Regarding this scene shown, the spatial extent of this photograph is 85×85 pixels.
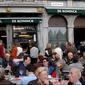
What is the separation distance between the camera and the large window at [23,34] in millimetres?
13250

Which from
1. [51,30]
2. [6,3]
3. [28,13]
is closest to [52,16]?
[51,30]

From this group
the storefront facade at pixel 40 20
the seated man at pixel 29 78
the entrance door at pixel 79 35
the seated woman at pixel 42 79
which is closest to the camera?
the seated woman at pixel 42 79

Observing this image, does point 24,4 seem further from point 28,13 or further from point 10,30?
point 10,30

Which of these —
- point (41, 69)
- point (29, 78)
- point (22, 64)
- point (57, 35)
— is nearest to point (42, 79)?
point (41, 69)

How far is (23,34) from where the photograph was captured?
43.7ft

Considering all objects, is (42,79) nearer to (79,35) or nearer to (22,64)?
(22,64)

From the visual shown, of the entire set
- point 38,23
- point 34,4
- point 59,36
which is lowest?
point 59,36

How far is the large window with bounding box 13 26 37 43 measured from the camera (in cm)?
1325

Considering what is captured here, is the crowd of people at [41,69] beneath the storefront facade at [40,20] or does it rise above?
beneath

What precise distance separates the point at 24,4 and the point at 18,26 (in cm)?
174

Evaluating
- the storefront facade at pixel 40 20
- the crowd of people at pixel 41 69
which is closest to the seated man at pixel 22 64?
the crowd of people at pixel 41 69

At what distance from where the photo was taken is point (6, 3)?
1287cm

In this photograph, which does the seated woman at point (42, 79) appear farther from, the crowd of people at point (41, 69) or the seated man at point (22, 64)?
the seated man at point (22, 64)

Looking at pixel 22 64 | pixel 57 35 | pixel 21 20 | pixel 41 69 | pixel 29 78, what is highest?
pixel 21 20
